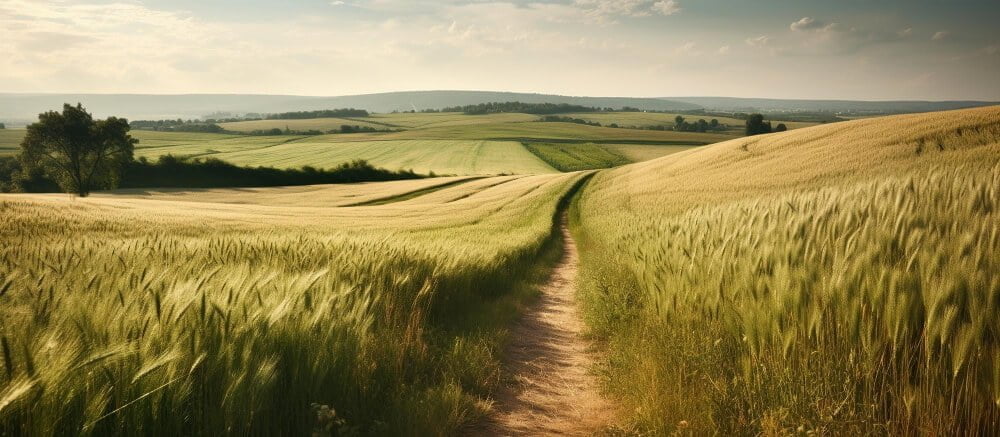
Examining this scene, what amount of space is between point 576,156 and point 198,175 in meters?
50.6

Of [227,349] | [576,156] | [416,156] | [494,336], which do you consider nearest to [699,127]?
[576,156]

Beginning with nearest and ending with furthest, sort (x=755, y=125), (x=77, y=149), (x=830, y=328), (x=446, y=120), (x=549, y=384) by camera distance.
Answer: (x=830, y=328)
(x=549, y=384)
(x=77, y=149)
(x=755, y=125)
(x=446, y=120)

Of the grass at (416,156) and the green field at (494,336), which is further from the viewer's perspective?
the grass at (416,156)

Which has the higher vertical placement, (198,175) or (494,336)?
(494,336)

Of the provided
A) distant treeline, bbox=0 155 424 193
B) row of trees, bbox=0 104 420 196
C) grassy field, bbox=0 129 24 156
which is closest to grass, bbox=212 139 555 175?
distant treeline, bbox=0 155 424 193

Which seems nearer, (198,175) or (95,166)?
(95,166)

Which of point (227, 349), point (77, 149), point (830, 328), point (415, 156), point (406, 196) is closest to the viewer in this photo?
point (227, 349)

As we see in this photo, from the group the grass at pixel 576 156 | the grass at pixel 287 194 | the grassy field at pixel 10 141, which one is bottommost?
the grass at pixel 287 194

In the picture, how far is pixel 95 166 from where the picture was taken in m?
51.2

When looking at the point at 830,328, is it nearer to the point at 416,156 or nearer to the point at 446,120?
the point at 416,156

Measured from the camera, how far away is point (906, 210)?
4082 mm

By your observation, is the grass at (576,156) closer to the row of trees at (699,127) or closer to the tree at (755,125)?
the tree at (755,125)

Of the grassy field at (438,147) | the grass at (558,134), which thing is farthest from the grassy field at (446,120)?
the grassy field at (438,147)

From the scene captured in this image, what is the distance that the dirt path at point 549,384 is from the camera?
3939 mm
